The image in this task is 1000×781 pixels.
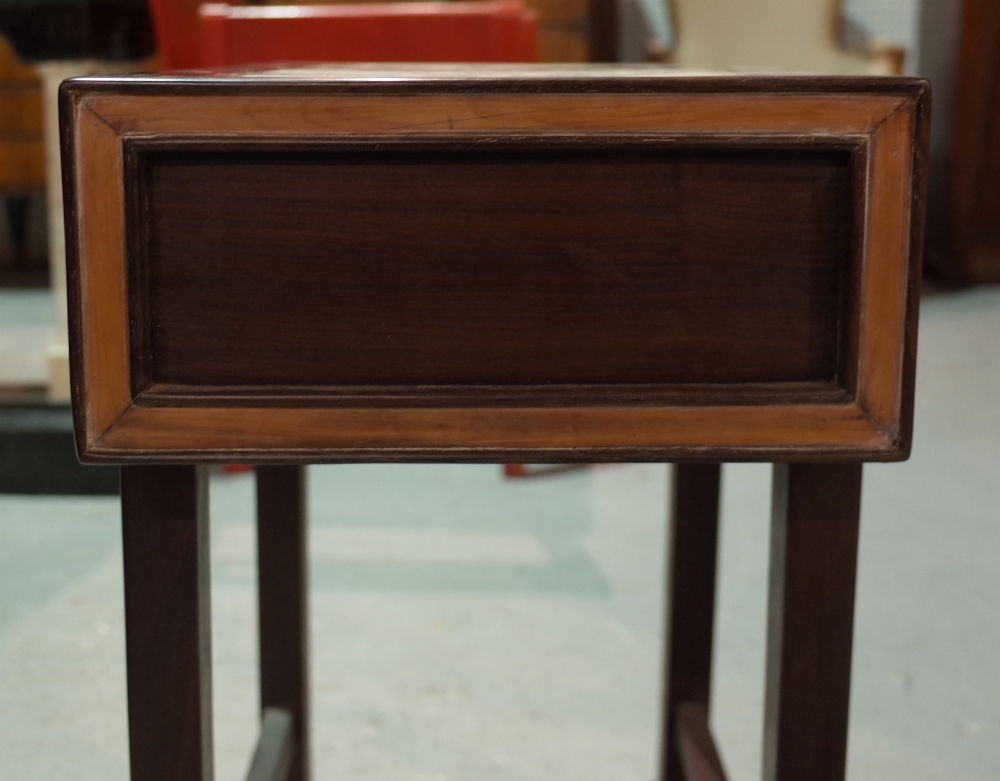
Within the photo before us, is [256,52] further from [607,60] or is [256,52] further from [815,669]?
[607,60]

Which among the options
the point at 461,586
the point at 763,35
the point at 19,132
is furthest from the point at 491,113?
the point at 19,132

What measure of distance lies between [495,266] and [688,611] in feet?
1.77

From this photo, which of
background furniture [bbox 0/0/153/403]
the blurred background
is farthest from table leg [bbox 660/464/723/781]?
background furniture [bbox 0/0/153/403]

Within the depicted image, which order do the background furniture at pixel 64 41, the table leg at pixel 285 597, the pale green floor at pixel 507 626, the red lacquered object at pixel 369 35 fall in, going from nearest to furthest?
the table leg at pixel 285 597, the pale green floor at pixel 507 626, the red lacquered object at pixel 369 35, the background furniture at pixel 64 41

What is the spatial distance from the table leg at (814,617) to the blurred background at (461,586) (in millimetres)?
498

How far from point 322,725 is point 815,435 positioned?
784 millimetres

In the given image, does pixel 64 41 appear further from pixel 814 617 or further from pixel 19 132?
pixel 19 132

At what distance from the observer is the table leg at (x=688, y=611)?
36.5 inches

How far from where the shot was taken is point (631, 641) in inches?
52.6

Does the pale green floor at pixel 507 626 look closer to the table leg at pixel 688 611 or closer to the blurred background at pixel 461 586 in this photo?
the blurred background at pixel 461 586

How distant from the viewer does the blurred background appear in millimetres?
1096

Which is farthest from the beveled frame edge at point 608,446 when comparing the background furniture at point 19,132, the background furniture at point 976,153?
the background furniture at point 19,132

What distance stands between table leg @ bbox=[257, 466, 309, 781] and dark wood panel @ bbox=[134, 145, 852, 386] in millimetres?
434

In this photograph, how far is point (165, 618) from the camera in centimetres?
52
